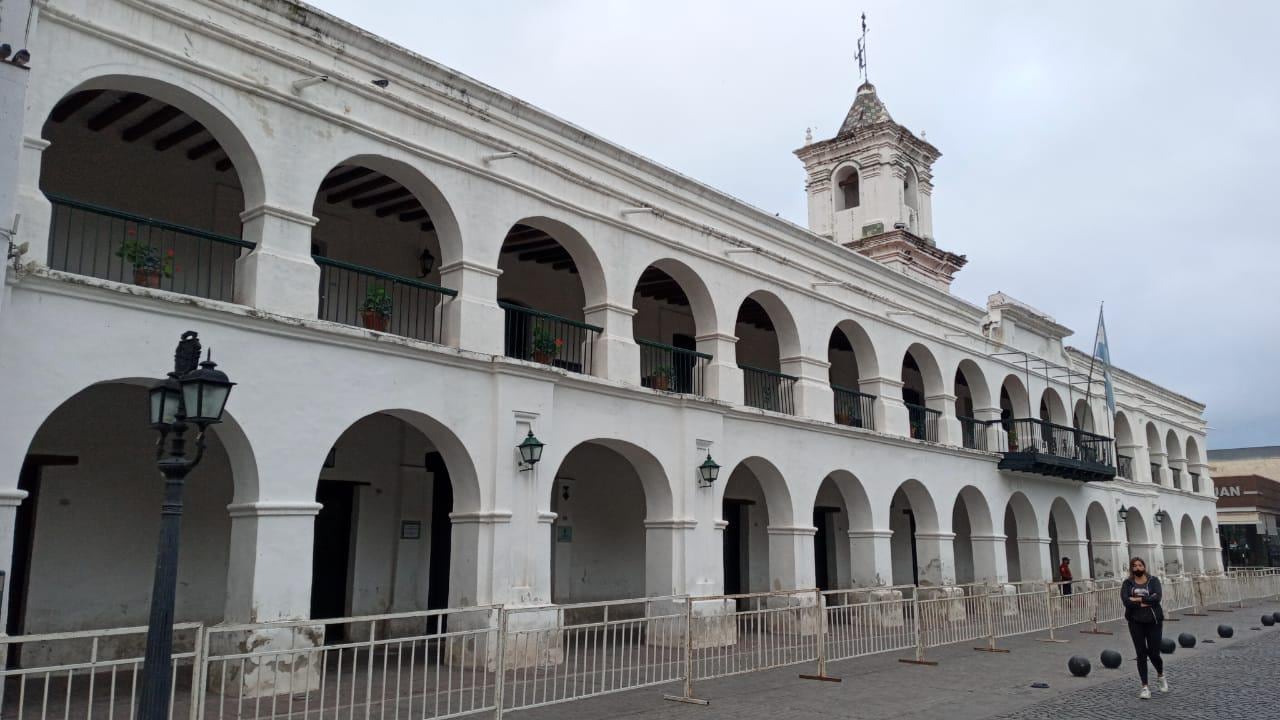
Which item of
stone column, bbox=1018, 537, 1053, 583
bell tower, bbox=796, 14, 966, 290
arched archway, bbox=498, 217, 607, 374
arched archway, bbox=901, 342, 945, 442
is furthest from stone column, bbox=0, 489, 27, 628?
bell tower, bbox=796, 14, 966, 290

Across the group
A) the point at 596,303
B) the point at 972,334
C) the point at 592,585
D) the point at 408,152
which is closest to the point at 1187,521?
the point at 972,334

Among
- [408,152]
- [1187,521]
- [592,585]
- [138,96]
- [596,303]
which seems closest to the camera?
[138,96]

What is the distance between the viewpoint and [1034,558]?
2436 cm

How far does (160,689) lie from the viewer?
597 centimetres

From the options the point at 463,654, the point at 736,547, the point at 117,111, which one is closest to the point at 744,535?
the point at 736,547

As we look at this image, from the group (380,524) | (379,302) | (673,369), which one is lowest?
(380,524)

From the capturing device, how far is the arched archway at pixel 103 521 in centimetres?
1086

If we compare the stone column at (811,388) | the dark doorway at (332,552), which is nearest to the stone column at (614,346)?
the dark doorway at (332,552)

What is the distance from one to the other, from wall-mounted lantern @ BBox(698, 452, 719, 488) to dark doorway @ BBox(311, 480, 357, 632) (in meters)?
5.29

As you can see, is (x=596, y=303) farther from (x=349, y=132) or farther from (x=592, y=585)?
(x=592, y=585)

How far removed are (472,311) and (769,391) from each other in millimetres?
8480

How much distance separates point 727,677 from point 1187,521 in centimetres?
3033

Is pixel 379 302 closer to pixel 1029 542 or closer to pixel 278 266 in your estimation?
pixel 278 266

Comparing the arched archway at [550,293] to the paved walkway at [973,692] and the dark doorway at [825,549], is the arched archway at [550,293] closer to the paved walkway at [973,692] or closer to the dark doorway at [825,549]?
the paved walkway at [973,692]
